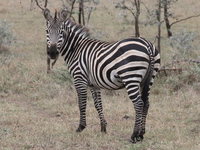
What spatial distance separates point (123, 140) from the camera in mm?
6207

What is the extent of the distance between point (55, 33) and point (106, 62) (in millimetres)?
1295

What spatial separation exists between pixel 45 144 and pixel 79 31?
2404mm

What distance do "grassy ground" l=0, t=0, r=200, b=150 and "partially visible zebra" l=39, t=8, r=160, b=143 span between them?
44 cm

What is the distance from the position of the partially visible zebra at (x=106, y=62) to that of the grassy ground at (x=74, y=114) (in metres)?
0.44

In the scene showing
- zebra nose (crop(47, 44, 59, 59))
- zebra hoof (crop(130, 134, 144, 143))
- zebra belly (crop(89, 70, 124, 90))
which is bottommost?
zebra hoof (crop(130, 134, 144, 143))

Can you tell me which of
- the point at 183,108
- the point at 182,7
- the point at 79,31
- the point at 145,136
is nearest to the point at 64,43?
the point at 79,31

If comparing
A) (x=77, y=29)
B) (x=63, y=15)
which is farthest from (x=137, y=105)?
(x=63, y=15)

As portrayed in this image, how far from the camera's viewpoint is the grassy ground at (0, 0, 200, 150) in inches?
237

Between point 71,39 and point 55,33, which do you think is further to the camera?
point 71,39

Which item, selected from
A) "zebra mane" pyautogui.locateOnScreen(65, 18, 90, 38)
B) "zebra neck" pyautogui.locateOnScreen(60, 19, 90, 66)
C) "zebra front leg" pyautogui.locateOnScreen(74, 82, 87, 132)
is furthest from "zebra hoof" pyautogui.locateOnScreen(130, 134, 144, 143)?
"zebra mane" pyautogui.locateOnScreen(65, 18, 90, 38)

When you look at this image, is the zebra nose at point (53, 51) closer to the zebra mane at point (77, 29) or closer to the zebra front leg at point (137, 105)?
the zebra mane at point (77, 29)

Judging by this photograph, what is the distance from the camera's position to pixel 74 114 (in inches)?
327

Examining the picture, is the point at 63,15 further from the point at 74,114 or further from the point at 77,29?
the point at 74,114

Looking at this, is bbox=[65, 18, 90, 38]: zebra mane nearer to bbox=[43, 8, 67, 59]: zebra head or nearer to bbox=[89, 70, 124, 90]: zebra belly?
bbox=[43, 8, 67, 59]: zebra head
